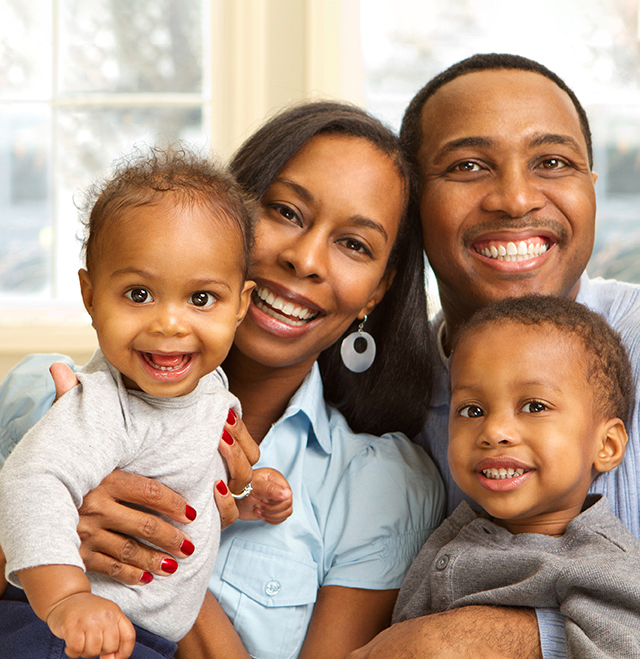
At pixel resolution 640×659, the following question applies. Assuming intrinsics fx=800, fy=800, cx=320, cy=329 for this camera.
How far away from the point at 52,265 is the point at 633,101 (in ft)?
8.32

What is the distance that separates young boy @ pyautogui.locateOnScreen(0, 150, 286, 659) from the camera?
106 cm

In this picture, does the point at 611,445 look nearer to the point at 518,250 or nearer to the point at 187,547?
the point at 518,250

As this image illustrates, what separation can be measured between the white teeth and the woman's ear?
0.25m

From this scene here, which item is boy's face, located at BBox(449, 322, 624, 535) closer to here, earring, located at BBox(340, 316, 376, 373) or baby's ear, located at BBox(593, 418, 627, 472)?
baby's ear, located at BBox(593, 418, 627, 472)

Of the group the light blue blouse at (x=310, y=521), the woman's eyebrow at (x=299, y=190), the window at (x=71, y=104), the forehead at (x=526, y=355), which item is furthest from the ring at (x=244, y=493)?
the window at (x=71, y=104)

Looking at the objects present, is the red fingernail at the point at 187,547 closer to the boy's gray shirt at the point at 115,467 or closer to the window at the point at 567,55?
the boy's gray shirt at the point at 115,467

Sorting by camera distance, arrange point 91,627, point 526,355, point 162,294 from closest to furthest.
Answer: point 91,627, point 162,294, point 526,355

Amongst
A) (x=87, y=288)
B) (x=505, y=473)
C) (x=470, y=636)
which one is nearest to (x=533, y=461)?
(x=505, y=473)

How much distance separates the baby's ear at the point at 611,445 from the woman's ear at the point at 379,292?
0.60m

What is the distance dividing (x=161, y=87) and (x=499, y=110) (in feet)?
6.62

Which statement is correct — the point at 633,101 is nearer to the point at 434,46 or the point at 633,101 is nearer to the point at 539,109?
the point at 434,46

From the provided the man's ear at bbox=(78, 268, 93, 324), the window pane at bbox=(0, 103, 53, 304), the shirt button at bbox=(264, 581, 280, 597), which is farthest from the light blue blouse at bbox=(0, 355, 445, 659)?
the window pane at bbox=(0, 103, 53, 304)

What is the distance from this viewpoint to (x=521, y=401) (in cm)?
142

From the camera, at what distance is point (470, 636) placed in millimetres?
1315
